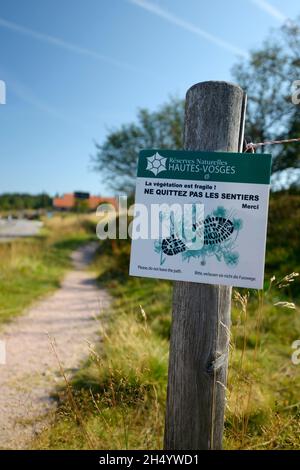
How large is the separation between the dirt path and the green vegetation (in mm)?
230

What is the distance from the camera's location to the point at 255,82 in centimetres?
1276

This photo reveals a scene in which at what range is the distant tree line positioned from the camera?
6850 cm

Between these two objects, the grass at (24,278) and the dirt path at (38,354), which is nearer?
the dirt path at (38,354)

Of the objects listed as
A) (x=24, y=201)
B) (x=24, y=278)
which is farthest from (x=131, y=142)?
(x=24, y=201)

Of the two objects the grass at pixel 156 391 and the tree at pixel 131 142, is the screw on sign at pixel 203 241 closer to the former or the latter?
the grass at pixel 156 391

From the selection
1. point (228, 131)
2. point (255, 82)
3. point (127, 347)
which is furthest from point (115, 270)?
point (228, 131)

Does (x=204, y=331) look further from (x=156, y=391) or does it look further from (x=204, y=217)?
(x=156, y=391)

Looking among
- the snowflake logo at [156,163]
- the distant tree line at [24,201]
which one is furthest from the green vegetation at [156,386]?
the distant tree line at [24,201]

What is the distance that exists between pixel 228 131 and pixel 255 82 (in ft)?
40.7

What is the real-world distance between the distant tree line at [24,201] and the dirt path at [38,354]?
62393mm

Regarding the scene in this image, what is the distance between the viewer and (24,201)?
254 feet

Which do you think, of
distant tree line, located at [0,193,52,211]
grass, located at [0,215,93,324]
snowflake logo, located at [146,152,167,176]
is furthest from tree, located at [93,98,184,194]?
distant tree line, located at [0,193,52,211]

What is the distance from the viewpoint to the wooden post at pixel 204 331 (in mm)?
1745
